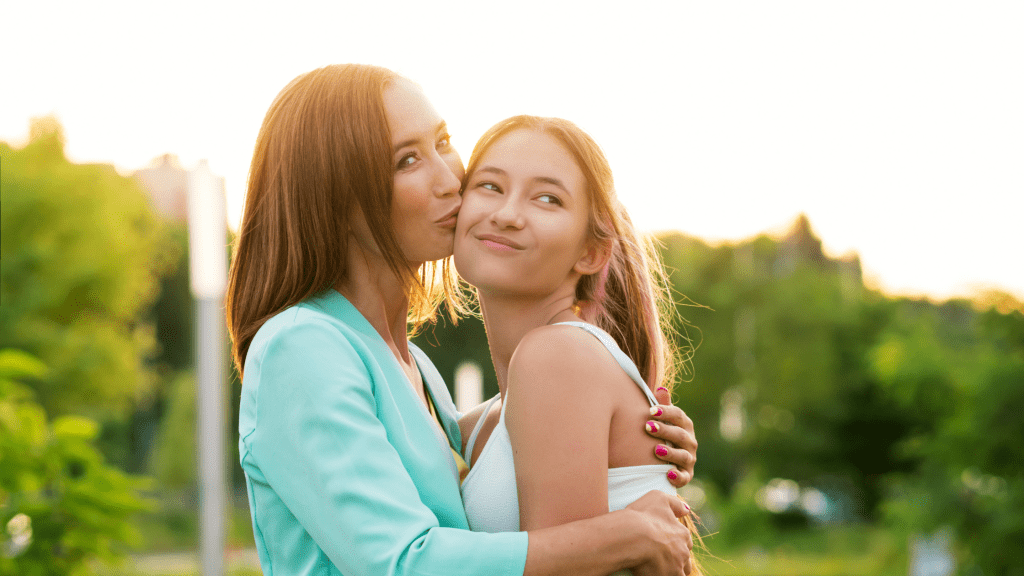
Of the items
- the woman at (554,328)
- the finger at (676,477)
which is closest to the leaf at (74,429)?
the woman at (554,328)

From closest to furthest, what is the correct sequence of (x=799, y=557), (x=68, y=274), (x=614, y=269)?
(x=614, y=269), (x=799, y=557), (x=68, y=274)

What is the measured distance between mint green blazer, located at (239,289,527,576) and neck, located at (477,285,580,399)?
456 mm

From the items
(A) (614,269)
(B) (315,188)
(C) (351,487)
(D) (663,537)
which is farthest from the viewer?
(A) (614,269)

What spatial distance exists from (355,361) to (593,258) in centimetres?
74

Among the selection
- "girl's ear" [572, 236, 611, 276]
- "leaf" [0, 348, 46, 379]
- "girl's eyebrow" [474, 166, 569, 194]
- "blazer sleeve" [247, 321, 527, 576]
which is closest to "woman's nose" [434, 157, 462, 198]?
"girl's eyebrow" [474, 166, 569, 194]

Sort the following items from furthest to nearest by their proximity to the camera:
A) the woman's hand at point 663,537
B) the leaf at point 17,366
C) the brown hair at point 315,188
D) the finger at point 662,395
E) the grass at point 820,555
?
the grass at point 820,555 < the leaf at point 17,366 < the finger at point 662,395 < the brown hair at point 315,188 < the woman's hand at point 663,537

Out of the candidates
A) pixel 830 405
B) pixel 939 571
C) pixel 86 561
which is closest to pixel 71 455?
pixel 86 561

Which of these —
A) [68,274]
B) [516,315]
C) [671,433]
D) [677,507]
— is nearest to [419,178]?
[516,315]

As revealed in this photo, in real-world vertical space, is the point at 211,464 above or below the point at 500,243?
below

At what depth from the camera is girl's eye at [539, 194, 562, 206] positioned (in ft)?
6.86

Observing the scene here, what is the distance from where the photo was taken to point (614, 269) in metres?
2.38

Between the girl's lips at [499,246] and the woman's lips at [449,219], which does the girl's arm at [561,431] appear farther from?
the woman's lips at [449,219]

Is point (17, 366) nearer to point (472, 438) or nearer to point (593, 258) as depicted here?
point (472, 438)

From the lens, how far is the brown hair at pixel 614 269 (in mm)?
2135
